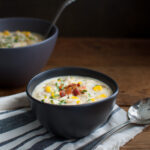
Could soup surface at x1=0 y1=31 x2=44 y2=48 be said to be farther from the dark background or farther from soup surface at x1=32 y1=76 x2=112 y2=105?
the dark background

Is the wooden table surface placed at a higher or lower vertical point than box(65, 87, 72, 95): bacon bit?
lower

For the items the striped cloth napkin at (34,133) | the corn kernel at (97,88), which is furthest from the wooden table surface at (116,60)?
the corn kernel at (97,88)

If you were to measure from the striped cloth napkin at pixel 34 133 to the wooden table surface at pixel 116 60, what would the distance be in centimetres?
17

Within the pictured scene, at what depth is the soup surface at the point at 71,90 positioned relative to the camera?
154 cm

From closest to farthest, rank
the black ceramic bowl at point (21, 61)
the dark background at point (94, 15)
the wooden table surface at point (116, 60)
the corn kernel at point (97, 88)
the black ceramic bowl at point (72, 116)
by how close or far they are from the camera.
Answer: the black ceramic bowl at point (72, 116) < the corn kernel at point (97, 88) < the black ceramic bowl at point (21, 61) < the wooden table surface at point (116, 60) < the dark background at point (94, 15)

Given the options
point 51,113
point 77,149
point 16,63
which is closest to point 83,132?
point 77,149

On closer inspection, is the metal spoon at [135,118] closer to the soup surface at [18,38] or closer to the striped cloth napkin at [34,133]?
the striped cloth napkin at [34,133]

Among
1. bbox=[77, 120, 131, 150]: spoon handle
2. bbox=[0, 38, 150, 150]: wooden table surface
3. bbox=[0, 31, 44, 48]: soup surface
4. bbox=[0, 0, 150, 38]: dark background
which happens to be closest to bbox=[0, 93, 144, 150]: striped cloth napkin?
bbox=[77, 120, 131, 150]: spoon handle

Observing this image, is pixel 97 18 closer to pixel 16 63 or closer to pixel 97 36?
pixel 97 36

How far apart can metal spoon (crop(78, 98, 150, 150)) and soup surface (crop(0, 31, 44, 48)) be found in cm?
92

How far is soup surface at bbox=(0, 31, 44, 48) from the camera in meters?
2.09

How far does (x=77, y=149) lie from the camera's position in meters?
1.47

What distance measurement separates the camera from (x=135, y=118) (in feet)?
5.51

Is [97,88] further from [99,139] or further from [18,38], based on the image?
[18,38]
